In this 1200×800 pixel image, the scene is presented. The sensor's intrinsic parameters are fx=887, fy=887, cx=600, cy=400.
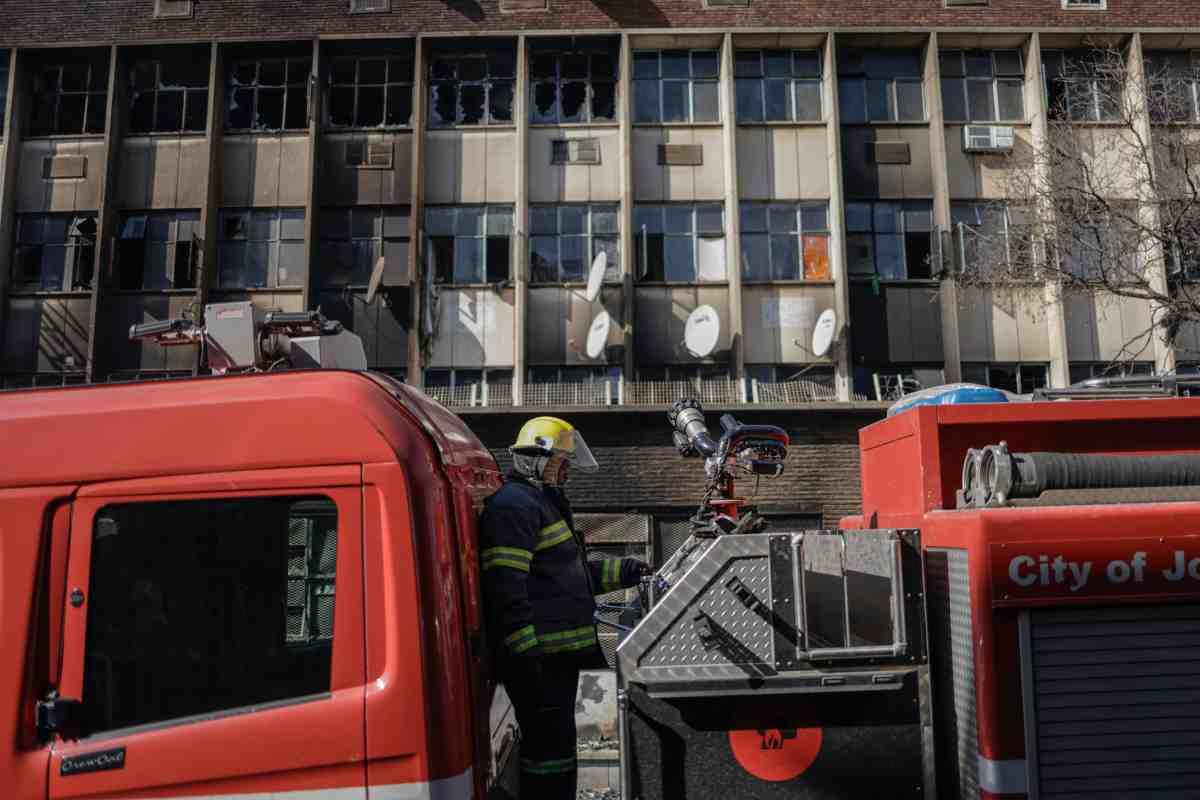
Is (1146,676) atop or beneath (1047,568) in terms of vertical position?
beneath

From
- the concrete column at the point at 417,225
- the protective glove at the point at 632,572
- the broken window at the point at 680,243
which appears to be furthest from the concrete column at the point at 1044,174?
the protective glove at the point at 632,572

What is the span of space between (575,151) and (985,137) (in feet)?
28.8

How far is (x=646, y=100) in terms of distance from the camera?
63.4 ft

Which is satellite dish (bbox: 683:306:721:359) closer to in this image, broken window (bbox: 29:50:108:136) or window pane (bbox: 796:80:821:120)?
window pane (bbox: 796:80:821:120)

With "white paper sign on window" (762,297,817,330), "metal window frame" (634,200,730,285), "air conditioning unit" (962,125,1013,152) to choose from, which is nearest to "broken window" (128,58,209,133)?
"metal window frame" (634,200,730,285)

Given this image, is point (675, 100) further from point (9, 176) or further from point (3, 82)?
point (3, 82)

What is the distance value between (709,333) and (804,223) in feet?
11.1

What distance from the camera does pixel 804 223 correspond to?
1875 cm

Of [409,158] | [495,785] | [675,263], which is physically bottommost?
[495,785]

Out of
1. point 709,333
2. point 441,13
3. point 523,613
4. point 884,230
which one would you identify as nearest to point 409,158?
point 441,13

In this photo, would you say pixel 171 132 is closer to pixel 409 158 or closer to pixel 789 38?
pixel 409 158

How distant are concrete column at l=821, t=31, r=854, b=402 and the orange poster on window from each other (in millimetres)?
108

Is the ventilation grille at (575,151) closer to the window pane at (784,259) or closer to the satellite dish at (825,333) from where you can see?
Answer: the window pane at (784,259)

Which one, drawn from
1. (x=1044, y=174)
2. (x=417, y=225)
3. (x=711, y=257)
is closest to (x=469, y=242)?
(x=417, y=225)
